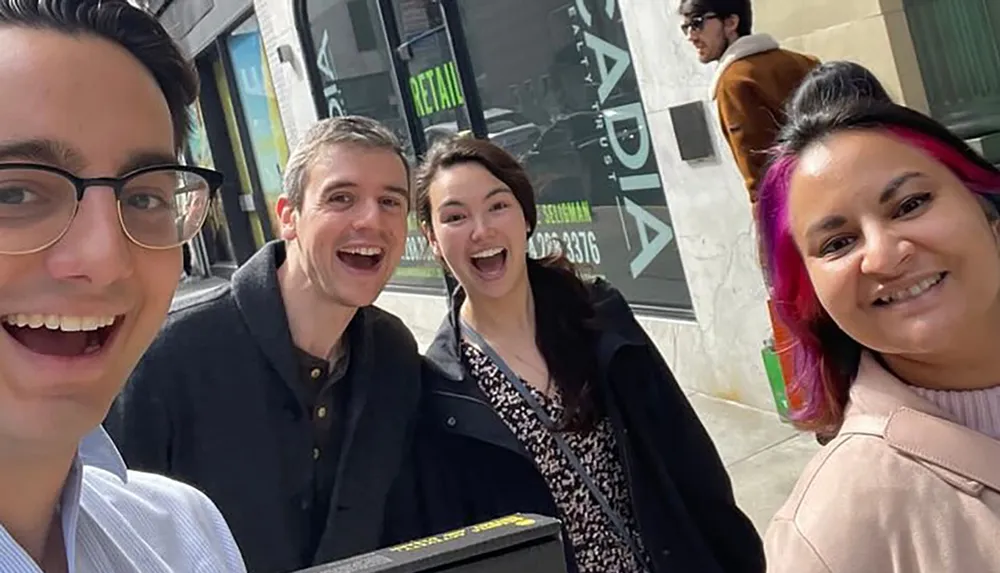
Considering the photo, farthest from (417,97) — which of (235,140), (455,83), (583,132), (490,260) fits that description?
(235,140)

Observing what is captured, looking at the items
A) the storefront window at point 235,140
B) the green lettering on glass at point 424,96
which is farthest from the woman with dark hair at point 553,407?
the storefront window at point 235,140

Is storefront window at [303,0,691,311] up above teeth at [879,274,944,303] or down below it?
above

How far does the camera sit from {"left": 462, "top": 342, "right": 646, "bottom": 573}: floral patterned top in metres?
2.35

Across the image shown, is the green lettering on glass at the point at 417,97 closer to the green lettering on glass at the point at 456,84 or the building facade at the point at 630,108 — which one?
the building facade at the point at 630,108

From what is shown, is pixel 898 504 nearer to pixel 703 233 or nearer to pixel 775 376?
pixel 775 376

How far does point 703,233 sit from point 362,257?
3212mm

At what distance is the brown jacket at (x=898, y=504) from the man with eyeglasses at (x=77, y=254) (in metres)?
0.91

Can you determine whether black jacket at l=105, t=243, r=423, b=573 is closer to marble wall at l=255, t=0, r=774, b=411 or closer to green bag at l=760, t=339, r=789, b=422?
green bag at l=760, t=339, r=789, b=422

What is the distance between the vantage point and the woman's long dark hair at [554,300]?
8.00 feet

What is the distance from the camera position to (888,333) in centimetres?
162

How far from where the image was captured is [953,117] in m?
4.16

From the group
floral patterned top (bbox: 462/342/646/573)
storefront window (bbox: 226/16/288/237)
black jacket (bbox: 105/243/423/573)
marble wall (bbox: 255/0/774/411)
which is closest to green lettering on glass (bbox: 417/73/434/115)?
marble wall (bbox: 255/0/774/411)

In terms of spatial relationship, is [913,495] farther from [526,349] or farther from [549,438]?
[526,349]

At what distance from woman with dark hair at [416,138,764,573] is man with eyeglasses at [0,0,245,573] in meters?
1.10
